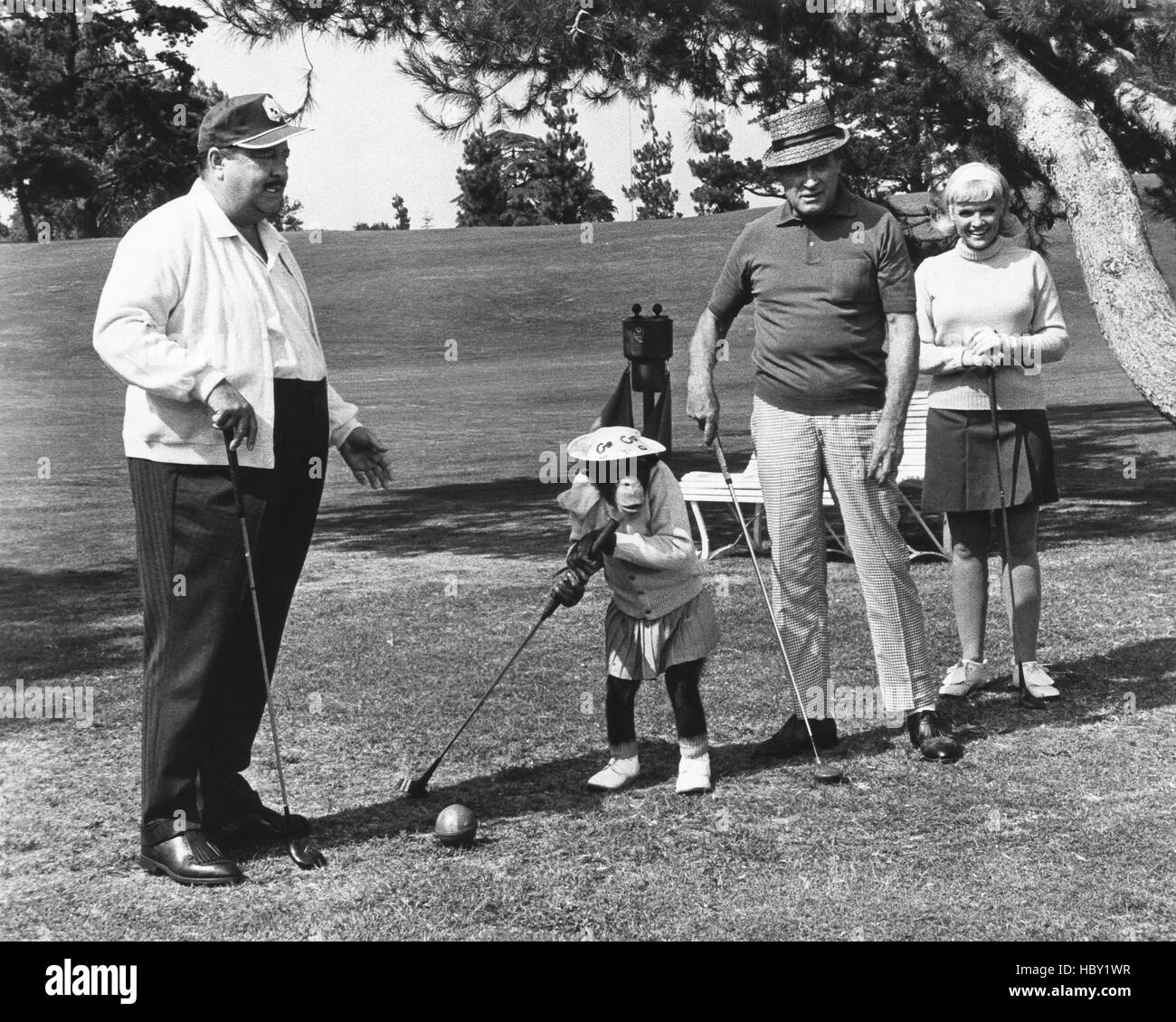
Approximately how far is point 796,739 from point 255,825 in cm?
188

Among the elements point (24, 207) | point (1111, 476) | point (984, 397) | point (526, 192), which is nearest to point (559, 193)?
point (526, 192)

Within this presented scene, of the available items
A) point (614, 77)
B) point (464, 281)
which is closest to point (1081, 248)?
point (614, 77)

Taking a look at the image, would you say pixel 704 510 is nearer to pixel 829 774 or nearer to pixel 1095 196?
pixel 1095 196

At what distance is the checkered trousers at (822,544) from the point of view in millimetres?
5051

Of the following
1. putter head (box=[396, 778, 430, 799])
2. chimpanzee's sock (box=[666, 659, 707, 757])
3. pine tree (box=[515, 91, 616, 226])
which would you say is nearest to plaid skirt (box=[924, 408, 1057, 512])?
chimpanzee's sock (box=[666, 659, 707, 757])

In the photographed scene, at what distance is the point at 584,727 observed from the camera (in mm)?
5797

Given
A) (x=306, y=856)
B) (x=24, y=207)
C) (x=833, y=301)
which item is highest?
(x=24, y=207)

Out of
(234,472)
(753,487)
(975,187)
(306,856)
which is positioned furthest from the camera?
(753,487)

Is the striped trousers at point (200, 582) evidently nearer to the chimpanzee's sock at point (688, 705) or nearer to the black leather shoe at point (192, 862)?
the black leather shoe at point (192, 862)

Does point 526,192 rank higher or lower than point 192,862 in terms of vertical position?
higher

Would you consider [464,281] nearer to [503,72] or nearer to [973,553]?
[503,72]

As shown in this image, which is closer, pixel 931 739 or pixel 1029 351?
pixel 931 739

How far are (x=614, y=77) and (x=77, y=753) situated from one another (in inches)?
221

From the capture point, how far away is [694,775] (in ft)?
15.9
